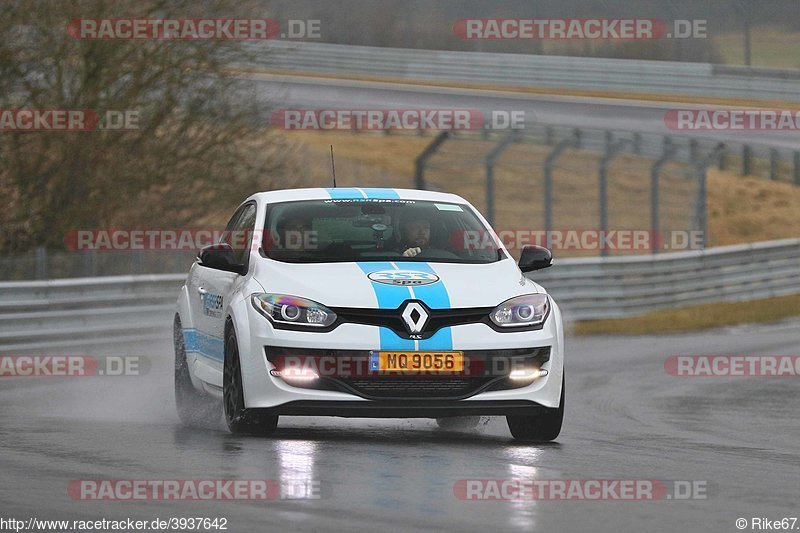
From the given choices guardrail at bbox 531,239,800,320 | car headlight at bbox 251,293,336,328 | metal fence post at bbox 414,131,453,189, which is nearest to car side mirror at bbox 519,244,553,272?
car headlight at bbox 251,293,336,328

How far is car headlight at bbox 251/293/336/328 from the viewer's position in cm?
994

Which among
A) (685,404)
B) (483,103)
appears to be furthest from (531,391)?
(483,103)

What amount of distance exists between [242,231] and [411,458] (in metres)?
2.79

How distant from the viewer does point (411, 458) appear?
940 centimetres

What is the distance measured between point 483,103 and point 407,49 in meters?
9.53
